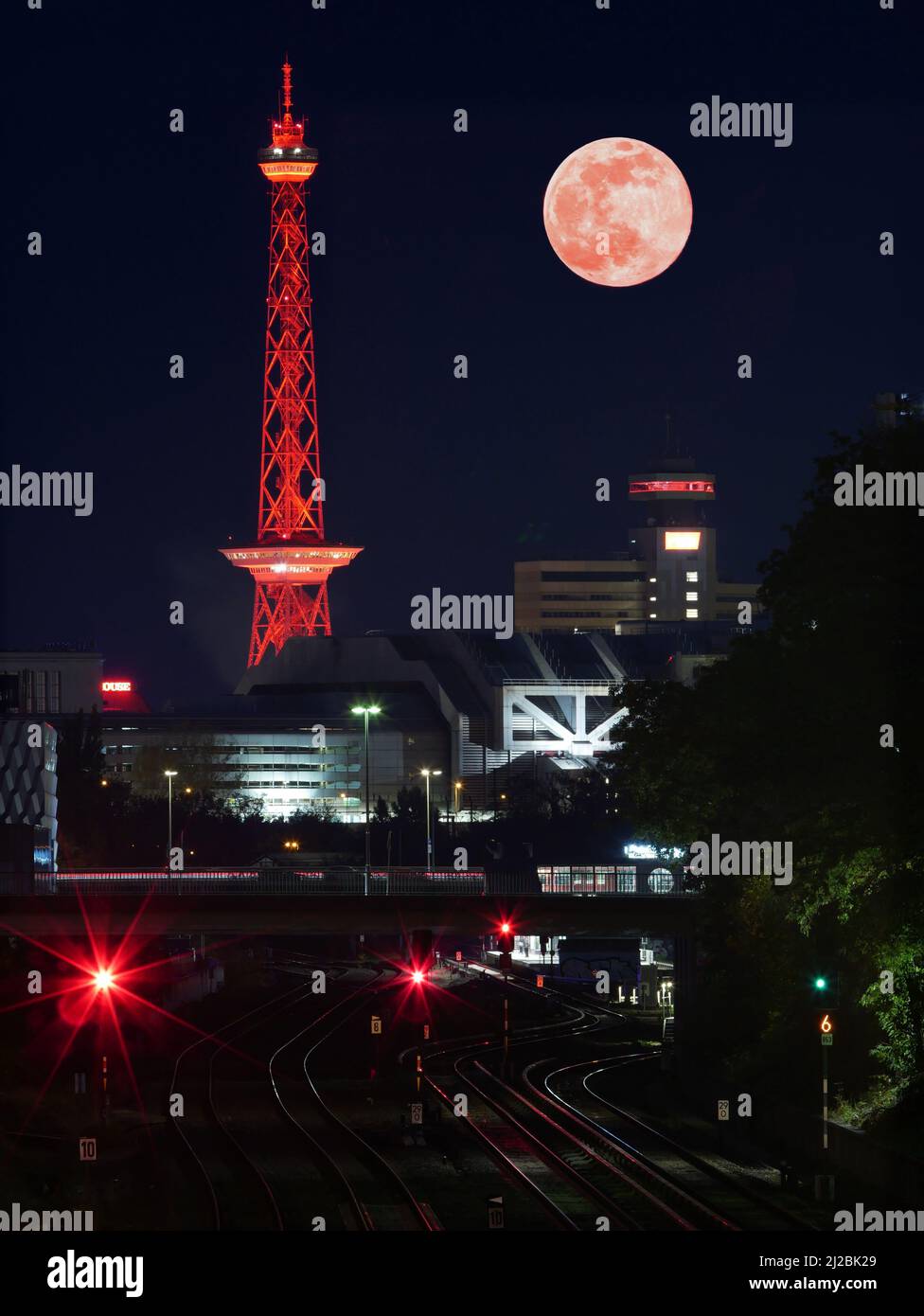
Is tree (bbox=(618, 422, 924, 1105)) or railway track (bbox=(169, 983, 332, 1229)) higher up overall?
tree (bbox=(618, 422, 924, 1105))

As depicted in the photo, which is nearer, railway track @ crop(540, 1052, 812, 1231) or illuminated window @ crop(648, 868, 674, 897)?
railway track @ crop(540, 1052, 812, 1231)

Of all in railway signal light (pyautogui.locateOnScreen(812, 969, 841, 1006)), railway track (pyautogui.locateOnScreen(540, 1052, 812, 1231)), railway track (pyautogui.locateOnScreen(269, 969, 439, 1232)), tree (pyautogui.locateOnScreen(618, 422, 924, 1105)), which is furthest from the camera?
railway signal light (pyautogui.locateOnScreen(812, 969, 841, 1006))

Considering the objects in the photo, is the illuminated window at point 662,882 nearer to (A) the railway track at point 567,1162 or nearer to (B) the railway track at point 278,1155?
(A) the railway track at point 567,1162

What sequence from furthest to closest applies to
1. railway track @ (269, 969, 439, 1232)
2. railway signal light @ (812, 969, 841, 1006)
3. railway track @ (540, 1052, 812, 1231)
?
1. railway signal light @ (812, 969, 841, 1006)
2. railway track @ (269, 969, 439, 1232)
3. railway track @ (540, 1052, 812, 1231)

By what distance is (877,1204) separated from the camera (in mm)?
39219

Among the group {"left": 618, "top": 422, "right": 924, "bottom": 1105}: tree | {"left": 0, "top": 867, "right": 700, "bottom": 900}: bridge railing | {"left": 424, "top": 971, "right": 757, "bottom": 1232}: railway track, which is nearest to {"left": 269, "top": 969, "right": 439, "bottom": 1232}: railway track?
{"left": 424, "top": 971, "right": 757, "bottom": 1232}: railway track

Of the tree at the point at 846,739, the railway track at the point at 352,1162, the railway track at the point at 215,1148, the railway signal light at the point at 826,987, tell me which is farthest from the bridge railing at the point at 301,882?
the tree at the point at 846,739

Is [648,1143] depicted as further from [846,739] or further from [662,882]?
[662,882]

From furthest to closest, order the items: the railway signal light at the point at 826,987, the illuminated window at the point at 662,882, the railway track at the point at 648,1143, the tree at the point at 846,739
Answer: the illuminated window at the point at 662,882, the railway signal light at the point at 826,987, the tree at the point at 846,739, the railway track at the point at 648,1143

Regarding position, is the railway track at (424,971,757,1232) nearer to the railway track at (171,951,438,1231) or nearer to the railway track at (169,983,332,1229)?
the railway track at (171,951,438,1231)

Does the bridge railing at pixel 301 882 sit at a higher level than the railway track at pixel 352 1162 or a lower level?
higher
